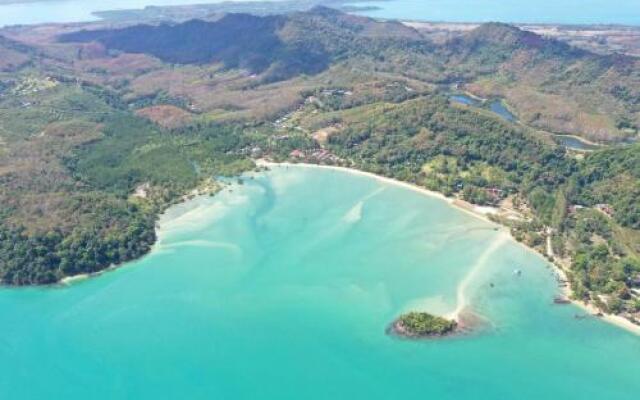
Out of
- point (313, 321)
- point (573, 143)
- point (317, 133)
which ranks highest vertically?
point (317, 133)

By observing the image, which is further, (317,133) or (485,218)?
(317,133)

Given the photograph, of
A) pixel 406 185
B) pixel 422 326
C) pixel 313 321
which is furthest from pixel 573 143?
pixel 313 321

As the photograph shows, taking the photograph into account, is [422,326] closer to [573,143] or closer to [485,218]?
[485,218]

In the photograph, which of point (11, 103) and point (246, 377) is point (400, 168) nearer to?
point (246, 377)

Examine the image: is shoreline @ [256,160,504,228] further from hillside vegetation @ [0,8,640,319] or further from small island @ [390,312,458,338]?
small island @ [390,312,458,338]

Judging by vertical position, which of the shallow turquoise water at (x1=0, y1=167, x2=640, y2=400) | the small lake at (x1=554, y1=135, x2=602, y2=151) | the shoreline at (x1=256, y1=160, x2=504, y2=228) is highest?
the small lake at (x1=554, y1=135, x2=602, y2=151)

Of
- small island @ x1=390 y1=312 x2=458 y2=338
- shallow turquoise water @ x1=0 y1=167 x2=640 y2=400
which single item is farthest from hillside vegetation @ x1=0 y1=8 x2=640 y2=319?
small island @ x1=390 y1=312 x2=458 y2=338

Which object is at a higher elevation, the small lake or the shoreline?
the small lake
